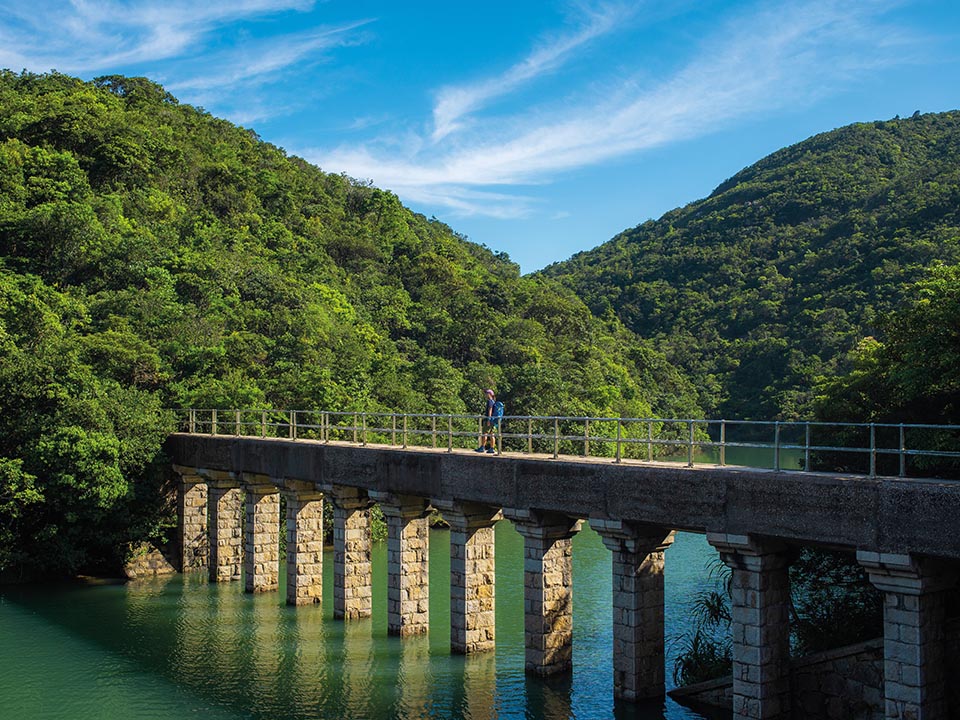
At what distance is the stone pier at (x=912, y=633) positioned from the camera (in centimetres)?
1507

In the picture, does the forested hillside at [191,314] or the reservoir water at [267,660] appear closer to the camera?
the reservoir water at [267,660]

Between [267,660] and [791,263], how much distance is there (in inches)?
3587

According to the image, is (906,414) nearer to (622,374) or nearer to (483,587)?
(483,587)

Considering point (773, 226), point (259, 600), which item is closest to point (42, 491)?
point (259, 600)

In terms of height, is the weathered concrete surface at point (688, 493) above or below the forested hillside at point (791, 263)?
below

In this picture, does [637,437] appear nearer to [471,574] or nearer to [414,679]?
[471,574]

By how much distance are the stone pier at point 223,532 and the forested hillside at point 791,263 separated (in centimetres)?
4370

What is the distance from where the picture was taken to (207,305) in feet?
185

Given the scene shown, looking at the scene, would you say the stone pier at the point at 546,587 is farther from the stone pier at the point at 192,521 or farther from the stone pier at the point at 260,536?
the stone pier at the point at 192,521

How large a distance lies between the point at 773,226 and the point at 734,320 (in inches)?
891

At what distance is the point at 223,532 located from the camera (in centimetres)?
3556

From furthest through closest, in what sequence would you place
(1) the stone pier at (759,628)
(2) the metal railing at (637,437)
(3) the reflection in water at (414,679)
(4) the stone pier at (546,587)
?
(4) the stone pier at (546,587), (3) the reflection in water at (414,679), (2) the metal railing at (637,437), (1) the stone pier at (759,628)

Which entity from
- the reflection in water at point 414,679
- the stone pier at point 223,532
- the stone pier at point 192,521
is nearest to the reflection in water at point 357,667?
the reflection in water at point 414,679

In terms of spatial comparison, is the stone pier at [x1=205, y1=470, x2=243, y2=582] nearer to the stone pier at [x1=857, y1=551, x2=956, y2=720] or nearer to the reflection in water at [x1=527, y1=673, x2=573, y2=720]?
the reflection in water at [x1=527, y1=673, x2=573, y2=720]
